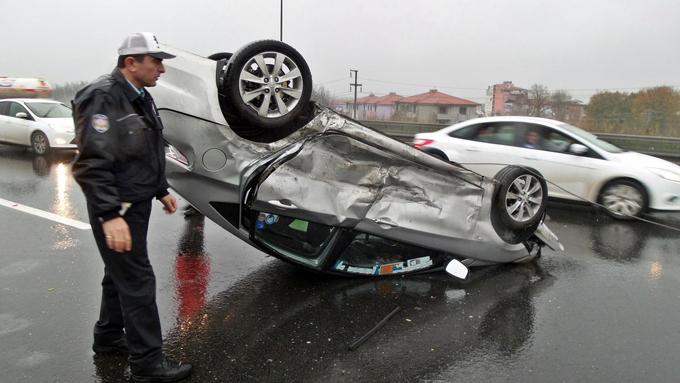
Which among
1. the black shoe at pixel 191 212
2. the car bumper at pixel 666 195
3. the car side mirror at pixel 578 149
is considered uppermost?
the car side mirror at pixel 578 149

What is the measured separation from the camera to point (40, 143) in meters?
12.1

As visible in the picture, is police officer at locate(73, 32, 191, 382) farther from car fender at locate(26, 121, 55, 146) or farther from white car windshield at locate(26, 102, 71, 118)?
white car windshield at locate(26, 102, 71, 118)

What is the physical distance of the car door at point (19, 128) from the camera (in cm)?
1223

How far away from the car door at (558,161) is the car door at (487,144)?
0.15 metres

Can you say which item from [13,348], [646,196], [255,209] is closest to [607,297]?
[255,209]

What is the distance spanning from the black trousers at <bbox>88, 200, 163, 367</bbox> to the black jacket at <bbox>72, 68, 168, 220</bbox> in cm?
14

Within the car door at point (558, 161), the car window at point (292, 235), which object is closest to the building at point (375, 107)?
the car door at point (558, 161)

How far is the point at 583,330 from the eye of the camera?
3727mm

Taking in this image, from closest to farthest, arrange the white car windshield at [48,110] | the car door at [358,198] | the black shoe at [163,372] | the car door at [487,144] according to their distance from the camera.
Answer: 1. the black shoe at [163,372]
2. the car door at [358,198]
3. the car door at [487,144]
4. the white car windshield at [48,110]

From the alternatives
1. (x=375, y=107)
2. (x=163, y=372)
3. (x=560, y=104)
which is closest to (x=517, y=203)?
(x=163, y=372)

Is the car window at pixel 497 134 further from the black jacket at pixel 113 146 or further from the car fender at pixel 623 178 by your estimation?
the black jacket at pixel 113 146

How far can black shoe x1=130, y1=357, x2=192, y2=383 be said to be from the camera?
280 centimetres

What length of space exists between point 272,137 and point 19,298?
2.41 meters

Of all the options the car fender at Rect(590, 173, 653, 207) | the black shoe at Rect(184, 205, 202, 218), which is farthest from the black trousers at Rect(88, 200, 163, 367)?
the car fender at Rect(590, 173, 653, 207)
